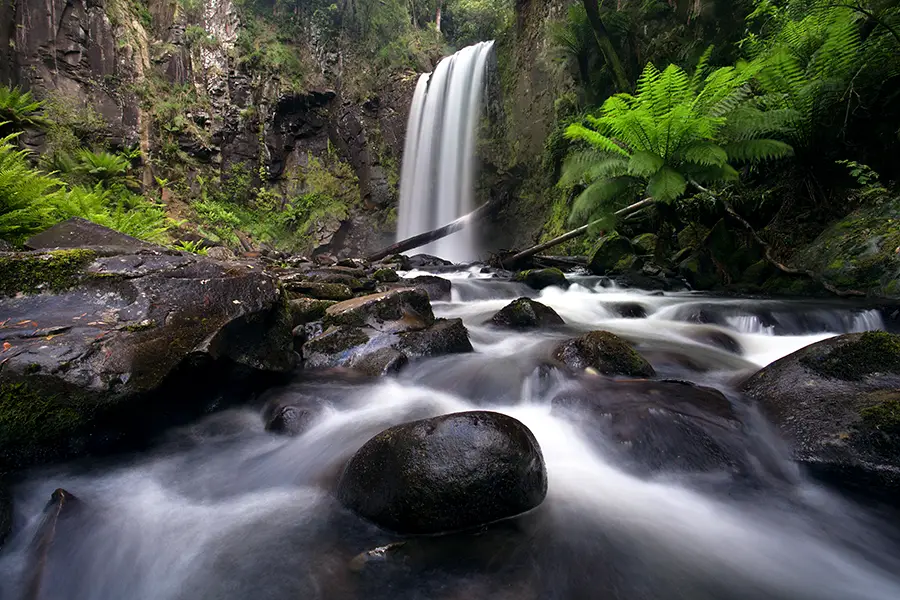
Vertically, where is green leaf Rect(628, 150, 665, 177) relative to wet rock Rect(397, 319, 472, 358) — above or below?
above

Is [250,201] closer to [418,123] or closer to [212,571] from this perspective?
[418,123]

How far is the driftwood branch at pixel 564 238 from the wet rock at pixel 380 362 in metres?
4.06

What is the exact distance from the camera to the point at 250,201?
16484 mm

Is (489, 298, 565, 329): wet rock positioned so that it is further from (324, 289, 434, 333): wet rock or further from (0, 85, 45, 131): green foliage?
(0, 85, 45, 131): green foliage

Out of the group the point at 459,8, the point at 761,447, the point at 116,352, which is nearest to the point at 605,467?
the point at 761,447

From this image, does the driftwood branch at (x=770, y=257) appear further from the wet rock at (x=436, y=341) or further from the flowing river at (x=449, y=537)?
the wet rock at (x=436, y=341)

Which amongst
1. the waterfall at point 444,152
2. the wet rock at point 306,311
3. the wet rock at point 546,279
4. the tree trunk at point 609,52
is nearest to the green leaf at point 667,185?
the wet rock at point 546,279

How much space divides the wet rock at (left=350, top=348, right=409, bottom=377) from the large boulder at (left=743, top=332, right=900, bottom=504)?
2553 millimetres

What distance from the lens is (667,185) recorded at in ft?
17.3

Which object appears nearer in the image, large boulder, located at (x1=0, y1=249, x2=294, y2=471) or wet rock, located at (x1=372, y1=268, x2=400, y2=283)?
large boulder, located at (x1=0, y1=249, x2=294, y2=471)

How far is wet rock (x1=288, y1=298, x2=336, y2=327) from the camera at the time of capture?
163 inches

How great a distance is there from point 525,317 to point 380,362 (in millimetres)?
1948

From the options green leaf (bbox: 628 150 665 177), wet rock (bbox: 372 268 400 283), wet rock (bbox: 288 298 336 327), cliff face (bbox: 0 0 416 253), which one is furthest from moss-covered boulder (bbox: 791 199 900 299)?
cliff face (bbox: 0 0 416 253)

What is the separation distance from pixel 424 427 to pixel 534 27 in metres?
15.7
